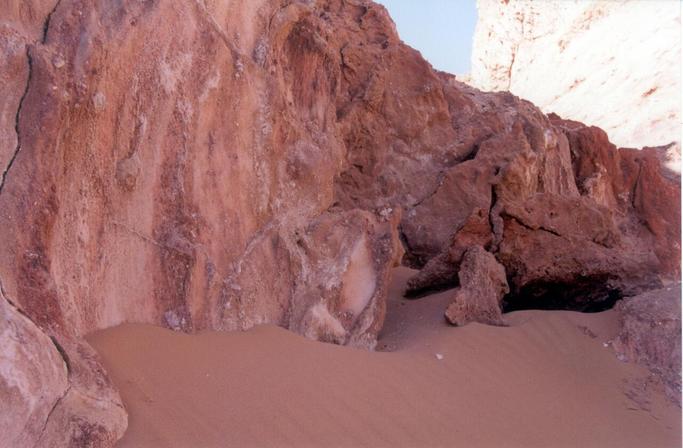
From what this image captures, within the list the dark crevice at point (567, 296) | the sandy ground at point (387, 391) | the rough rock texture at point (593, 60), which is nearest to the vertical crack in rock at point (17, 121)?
the sandy ground at point (387, 391)

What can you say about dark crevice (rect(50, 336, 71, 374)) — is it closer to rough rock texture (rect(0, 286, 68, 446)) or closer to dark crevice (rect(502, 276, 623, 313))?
rough rock texture (rect(0, 286, 68, 446))

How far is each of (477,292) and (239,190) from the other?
1433 mm

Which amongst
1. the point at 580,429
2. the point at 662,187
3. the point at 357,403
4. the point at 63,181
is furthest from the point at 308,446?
the point at 662,187

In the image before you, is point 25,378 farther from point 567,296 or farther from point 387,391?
point 567,296

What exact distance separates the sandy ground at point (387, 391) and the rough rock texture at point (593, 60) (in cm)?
855

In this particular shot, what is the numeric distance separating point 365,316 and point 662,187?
5.24m

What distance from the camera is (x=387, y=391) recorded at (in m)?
3.06

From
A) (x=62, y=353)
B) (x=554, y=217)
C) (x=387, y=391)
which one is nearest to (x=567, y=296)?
(x=554, y=217)

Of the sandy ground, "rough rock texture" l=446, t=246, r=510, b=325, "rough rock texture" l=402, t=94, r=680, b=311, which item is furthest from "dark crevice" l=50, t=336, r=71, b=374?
"rough rock texture" l=402, t=94, r=680, b=311

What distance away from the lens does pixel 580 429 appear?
9.95ft

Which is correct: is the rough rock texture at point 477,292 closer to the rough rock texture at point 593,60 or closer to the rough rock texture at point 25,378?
the rough rock texture at point 25,378

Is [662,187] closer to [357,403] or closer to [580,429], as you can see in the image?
[580,429]

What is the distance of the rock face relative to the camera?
2672 mm

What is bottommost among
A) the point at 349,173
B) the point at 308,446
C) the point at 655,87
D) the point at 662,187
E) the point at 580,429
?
the point at 308,446
